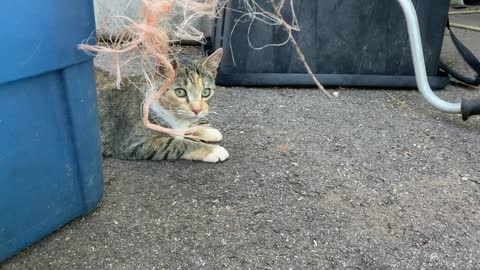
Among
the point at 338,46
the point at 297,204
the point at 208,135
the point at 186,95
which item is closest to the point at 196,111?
the point at 186,95

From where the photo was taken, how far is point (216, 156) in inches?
49.5

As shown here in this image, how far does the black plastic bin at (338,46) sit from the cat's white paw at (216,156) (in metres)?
0.62

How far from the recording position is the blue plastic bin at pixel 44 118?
2.37 ft

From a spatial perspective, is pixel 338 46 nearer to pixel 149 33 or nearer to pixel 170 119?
pixel 170 119

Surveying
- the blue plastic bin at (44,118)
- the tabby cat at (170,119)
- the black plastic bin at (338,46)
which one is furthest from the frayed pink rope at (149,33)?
the black plastic bin at (338,46)

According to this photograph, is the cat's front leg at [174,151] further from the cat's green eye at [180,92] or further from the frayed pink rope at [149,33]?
the frayed pink rope at [149,33]

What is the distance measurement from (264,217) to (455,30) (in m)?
2.46

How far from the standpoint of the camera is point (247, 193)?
1118mm

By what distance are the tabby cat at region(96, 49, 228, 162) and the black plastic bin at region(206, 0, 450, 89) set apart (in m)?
0.51

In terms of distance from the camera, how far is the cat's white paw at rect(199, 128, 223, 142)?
54.3 inches

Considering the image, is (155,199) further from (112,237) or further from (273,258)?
(273,258)

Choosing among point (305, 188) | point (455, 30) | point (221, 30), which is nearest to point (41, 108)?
point (305, 188)

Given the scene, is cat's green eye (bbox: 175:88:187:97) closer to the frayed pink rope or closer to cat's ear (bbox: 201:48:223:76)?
cat's ear (bbox: 201:48:223:76)

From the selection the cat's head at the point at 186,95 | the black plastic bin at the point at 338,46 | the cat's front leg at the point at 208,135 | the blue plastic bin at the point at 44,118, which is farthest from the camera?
the black plastic bin at the point at 338,46
